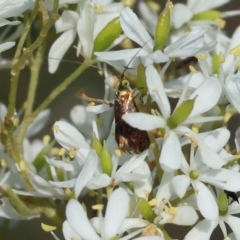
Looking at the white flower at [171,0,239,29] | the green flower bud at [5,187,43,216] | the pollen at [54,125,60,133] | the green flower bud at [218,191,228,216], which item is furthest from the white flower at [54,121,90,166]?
the white flower at [171,0,239,29]

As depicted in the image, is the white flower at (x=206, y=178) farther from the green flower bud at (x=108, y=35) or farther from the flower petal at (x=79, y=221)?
the green flower bud at (x=108, y=35)

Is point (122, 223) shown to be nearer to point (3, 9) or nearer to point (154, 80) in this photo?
point (154, 80)

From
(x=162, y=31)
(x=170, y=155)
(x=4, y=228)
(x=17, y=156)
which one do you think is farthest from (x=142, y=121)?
(x=4, y=228)

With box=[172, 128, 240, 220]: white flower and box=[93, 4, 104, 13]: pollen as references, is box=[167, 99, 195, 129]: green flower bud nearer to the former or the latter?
box=[172, 128, 240, 220]: white flower

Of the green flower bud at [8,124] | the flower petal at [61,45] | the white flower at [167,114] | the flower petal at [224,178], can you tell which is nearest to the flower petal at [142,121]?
the white flower at [167,114]

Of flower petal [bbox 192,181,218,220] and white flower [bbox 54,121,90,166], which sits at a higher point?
white flower [bbox 54,121,90,166]

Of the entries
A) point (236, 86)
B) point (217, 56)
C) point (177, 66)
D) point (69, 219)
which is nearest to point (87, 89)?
point (177, 66)
